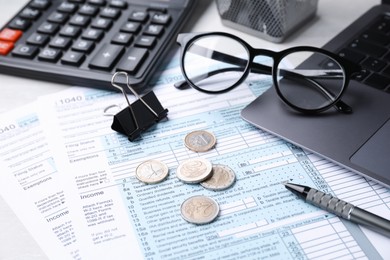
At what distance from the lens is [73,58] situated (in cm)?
63

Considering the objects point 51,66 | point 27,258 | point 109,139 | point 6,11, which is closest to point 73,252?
point 27,258

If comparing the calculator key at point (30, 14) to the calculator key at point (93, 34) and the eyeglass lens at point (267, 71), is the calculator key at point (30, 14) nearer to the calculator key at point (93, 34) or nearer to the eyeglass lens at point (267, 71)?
the calculator key at point (93, 34)

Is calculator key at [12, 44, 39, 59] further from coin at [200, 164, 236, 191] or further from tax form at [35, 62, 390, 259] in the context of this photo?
coin at [200, 164, 236, 191]

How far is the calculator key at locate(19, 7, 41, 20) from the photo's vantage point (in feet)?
2.31

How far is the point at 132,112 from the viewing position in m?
0.57

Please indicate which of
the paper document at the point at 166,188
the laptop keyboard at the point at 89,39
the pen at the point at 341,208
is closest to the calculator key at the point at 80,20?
the laptop keyboard at the point at 89,39

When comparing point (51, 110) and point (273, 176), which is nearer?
point (273, 176)

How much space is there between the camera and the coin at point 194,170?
0.51m

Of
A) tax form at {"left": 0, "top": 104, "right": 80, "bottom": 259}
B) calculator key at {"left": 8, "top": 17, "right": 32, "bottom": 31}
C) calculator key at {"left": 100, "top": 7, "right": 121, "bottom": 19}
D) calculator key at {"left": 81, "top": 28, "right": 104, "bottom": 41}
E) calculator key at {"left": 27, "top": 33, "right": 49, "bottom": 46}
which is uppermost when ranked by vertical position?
calculator key at {"left": 100, "top": 7, "right": 121, "bottom": 19}

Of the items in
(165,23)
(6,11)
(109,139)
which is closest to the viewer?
(109,139)

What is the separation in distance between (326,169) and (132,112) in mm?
208

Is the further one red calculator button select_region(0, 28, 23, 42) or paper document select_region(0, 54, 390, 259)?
red calculator button select_region(0, 28, 23, 42)

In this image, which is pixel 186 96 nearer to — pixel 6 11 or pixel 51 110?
pixel 51 110

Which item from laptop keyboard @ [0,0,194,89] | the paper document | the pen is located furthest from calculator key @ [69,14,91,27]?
the pen
